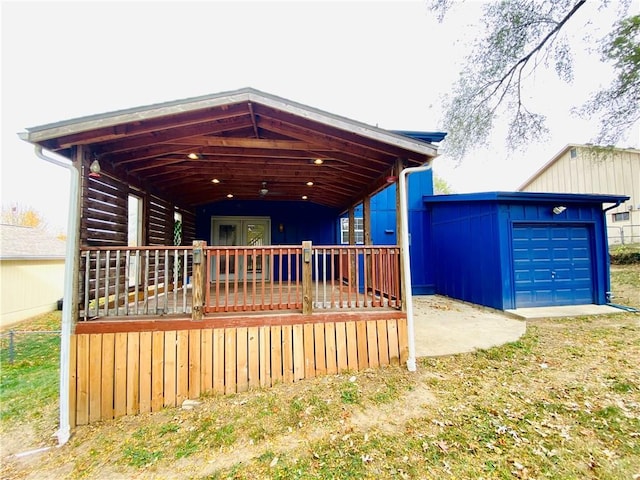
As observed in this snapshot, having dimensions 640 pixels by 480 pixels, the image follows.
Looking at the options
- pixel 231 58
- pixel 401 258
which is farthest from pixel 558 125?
pixel 231 58

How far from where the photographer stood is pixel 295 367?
3.68m

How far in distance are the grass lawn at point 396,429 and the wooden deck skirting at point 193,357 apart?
18cm

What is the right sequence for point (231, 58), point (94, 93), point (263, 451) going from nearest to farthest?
point (263, 451) < point (231, 58) < point (94, 93)

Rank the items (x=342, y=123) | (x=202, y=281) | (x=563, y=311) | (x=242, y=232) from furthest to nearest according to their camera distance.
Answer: (x=242, y=232), (x=563, y=311), (x=342, y=123), (x=202, y=281)

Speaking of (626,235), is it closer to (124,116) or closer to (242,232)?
(242,232)

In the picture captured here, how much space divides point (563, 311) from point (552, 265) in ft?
3.92

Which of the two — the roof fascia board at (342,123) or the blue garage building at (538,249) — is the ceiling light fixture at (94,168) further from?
the blue garage building at (538,249)

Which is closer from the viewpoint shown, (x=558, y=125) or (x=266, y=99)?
(x=266, y=99)

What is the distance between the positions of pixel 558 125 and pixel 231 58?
15.1 m

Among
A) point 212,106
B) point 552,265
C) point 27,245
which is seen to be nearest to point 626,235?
point 552,265

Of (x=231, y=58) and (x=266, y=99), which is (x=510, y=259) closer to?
(x=266, y=99)

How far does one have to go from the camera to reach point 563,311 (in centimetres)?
637

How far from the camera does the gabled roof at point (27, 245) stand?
1119cm

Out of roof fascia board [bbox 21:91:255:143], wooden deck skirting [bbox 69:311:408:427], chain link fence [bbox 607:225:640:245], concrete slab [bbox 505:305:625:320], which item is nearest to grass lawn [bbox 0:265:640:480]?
wooden deck skirting [bbox 69:311:408:427]
